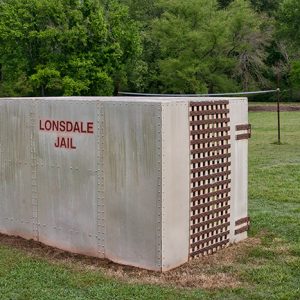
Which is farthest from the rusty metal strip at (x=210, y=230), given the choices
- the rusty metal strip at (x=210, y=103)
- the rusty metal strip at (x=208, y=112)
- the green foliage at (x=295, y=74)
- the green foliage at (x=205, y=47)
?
the green foliage at (x=295, y=74)

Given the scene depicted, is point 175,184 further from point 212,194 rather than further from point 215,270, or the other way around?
point 215,270

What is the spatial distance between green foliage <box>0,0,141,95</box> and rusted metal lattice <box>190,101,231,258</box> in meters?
28.4

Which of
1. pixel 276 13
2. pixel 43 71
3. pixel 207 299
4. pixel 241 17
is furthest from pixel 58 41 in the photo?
pixel 207 299

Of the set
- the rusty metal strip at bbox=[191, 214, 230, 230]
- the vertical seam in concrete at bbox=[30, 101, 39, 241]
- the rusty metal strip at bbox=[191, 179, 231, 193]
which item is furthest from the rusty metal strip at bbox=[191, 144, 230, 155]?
the vertical seam in concrete at bbox=[30, 101, 39, 241]

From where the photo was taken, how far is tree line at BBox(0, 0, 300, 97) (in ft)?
123

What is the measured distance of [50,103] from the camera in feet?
27.2

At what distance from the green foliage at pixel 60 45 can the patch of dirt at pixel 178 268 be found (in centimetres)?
2821

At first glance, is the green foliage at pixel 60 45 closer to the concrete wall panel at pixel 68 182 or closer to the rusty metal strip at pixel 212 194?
the concrete wall panel at pixel 68 182

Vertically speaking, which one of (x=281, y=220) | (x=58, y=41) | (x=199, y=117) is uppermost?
(x=58, y=41)

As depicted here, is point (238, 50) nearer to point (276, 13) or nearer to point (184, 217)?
point (276, 13)

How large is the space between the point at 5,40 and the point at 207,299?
113 ft

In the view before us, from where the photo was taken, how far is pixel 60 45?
3828cm

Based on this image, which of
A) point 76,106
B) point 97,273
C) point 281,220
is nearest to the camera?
point 97,273

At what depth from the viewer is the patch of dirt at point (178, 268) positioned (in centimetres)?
702
